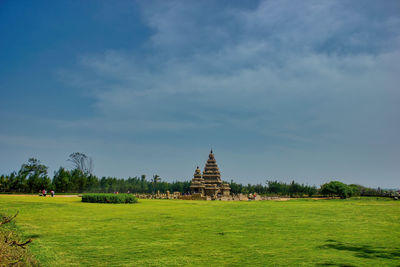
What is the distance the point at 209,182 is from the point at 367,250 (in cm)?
5944

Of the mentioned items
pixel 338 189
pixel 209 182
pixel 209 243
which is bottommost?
pixel 209 243

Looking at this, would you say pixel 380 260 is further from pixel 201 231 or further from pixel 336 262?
pixel 201 231

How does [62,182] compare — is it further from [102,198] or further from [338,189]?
[338,189]

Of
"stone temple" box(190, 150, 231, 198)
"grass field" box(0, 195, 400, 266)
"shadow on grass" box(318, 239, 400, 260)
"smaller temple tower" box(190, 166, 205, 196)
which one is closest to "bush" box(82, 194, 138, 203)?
"grass field" box(0, 195, 400, 266)

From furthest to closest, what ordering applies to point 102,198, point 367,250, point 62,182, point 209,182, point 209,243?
point 209,182, point 62,182, point 102,198, point 209,243, point 367,250

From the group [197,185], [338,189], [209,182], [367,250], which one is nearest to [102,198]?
[367,250]

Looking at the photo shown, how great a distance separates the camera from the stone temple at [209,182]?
67.4m

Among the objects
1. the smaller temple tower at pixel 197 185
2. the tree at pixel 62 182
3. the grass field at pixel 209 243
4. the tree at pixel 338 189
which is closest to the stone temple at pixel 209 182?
the smaller temple tower at pixel 197 185

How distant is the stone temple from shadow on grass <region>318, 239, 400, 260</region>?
5565 cm

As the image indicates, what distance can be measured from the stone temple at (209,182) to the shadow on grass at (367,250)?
55645mm

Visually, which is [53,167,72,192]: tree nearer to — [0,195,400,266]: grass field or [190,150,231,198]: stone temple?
[190,150,231,198]: stone temple

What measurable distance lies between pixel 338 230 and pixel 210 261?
890 cm

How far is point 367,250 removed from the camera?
1088 centimetres

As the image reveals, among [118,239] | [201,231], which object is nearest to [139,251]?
[118,239]
